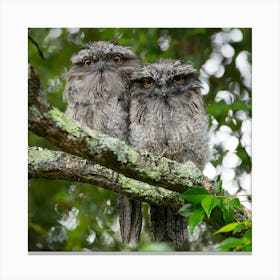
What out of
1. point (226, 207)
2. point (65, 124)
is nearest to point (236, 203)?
point (226, 207)

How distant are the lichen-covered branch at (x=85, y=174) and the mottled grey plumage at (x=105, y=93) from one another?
34 centimetres

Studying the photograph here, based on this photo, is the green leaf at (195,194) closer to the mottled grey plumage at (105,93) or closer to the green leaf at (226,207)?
the green leaf at (226,207)

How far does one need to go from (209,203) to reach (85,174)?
0.77 metres

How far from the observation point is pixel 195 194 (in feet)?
9.78

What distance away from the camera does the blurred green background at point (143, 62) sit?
132 inches

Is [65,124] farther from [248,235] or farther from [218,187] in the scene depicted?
[248,235]

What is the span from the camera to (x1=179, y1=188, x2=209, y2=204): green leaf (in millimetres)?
2969

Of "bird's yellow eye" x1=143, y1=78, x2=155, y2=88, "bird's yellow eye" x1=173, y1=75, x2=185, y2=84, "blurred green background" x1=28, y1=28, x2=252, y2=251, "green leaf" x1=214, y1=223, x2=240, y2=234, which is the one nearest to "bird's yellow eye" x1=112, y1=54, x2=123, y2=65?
"blurred green background" x1=28, y1=28, x2=252, y2=251

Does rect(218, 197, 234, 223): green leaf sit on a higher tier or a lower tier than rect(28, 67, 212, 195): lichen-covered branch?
lower

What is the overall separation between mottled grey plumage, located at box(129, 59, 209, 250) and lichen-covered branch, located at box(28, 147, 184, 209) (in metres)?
0.24

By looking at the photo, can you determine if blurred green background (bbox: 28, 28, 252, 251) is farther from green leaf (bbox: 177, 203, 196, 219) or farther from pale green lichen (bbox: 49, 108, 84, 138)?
pale green lichen (bbox: 49, 108, 84, 138)

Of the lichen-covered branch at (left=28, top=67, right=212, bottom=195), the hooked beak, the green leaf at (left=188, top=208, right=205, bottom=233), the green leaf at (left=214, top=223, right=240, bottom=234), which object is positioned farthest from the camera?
the hooked beak

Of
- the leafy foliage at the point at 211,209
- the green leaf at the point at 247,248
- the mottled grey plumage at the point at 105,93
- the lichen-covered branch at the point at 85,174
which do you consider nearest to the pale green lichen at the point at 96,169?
the lichen-covered branch at the point at 85,174
